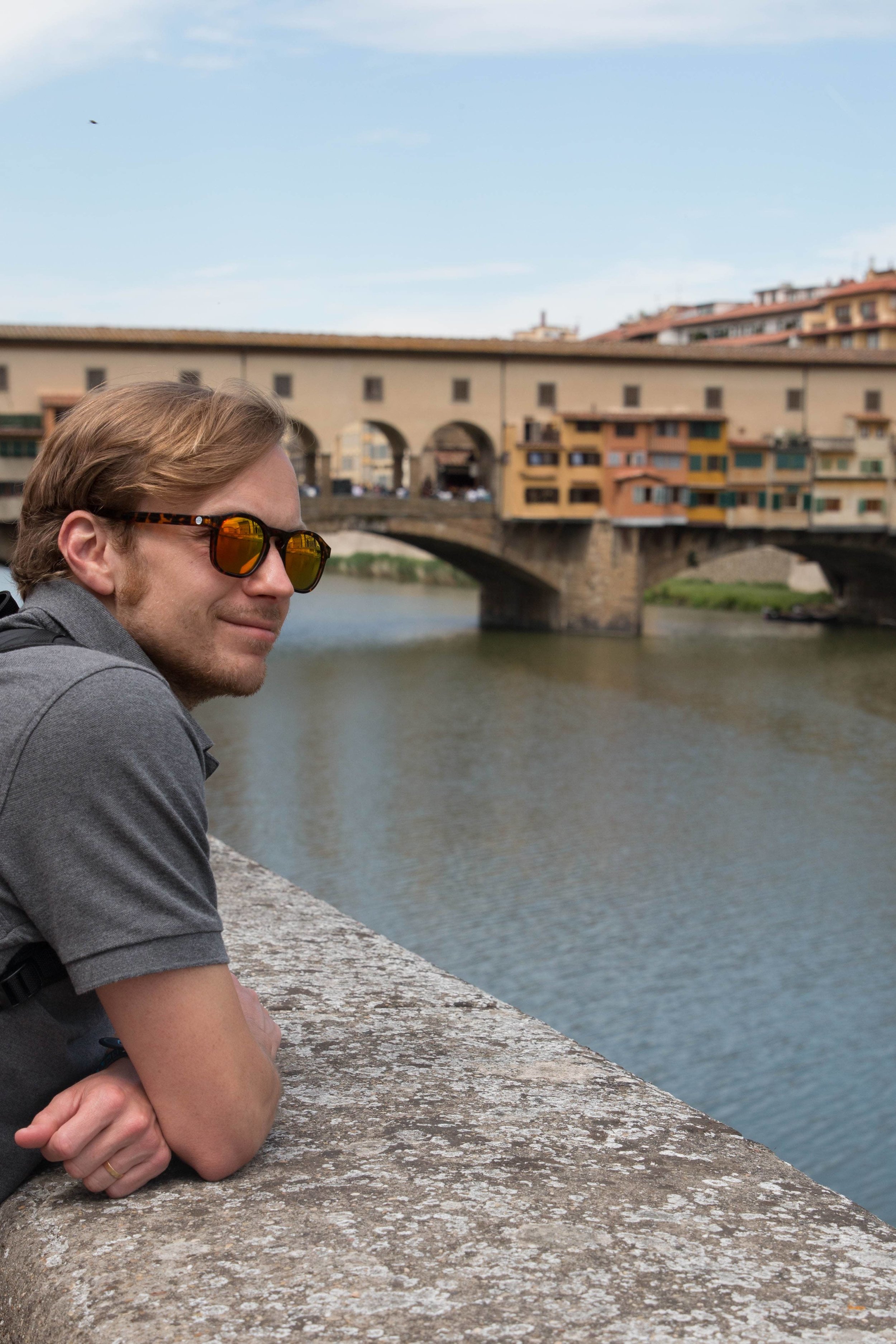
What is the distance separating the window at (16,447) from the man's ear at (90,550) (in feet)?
102

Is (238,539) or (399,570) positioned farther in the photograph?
(399,570)

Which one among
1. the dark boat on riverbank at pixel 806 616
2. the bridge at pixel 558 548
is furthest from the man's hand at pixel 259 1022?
the dark boat on riverbank at pixel 806 616

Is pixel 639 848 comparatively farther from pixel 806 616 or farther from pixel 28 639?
pixel 806 616

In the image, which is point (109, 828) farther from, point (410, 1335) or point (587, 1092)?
point (587, 1092)

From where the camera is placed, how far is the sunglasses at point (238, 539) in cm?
146

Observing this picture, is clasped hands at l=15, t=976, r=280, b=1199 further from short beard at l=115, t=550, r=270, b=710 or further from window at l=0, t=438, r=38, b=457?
window at l=0, t=438, r=38, b=457

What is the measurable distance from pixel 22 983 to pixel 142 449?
50cm

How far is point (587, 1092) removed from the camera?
1722 mm

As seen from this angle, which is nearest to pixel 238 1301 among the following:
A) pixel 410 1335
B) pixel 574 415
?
pixel 410 1335

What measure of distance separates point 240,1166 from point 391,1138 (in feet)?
0.54

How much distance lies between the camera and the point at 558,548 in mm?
33750

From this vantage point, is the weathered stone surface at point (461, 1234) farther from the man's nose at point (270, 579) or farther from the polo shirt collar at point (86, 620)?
the man's nose at point (270, 579)

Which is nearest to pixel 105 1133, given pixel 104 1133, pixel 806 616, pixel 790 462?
pixel 104 1133

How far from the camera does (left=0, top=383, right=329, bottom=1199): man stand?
1.26 metres
